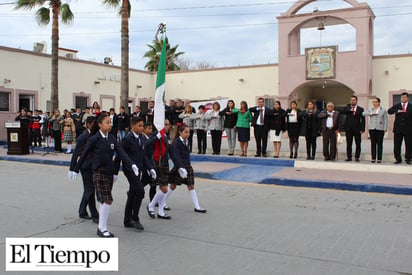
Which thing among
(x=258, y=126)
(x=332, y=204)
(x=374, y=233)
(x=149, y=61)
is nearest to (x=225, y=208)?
(x=332, y=204)

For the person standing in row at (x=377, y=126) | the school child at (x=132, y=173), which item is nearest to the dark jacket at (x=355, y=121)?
the person standing in row at (x=377, y=126)

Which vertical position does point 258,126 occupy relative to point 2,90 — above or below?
below

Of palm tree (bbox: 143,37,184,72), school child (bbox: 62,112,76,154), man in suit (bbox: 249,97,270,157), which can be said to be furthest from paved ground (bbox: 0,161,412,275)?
palm tree (bbox: 143,37,184,72)

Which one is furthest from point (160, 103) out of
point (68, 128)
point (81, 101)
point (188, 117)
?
point (81, 101)

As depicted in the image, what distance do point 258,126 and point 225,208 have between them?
6723mm

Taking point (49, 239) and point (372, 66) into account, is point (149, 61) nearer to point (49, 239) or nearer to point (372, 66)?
point (372, 66)

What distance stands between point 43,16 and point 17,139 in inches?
292

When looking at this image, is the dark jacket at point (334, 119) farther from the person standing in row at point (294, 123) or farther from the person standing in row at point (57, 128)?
the person standing in row at point (57, 128)

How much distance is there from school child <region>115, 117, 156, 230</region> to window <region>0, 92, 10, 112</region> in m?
19.7

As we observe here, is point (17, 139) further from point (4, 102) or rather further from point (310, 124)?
point (310, 124)

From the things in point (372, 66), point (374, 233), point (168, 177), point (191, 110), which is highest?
point (372, 66)

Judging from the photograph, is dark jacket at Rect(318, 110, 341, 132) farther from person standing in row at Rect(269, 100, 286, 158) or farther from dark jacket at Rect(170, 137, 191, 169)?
dark jacket at Rect(170, 137, 191, 169)

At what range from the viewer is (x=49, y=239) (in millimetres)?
5508

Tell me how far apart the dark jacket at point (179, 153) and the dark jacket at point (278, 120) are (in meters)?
6.98
